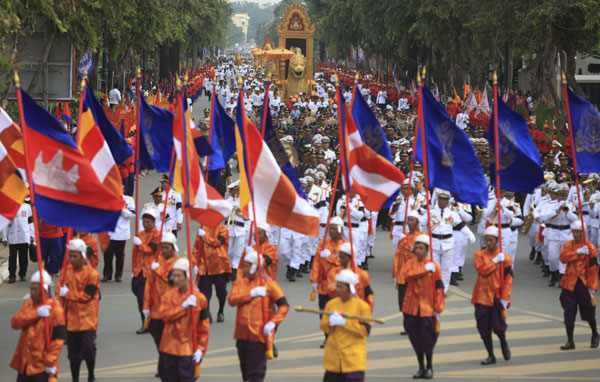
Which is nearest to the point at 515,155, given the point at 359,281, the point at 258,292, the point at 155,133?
the point at 359,281

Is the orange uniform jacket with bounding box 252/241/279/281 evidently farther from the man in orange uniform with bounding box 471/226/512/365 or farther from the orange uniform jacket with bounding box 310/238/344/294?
the man in orange uniform with bounding box 471/226/512/365

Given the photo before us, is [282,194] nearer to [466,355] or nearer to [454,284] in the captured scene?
[466,355]

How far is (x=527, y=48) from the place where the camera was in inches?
1400

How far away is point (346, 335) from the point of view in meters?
9.51

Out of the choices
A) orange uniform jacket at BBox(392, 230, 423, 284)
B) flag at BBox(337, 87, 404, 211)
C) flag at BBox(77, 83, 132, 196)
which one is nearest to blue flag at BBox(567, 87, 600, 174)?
orange uniform jacket at BBox(392, 230, 423, 284)

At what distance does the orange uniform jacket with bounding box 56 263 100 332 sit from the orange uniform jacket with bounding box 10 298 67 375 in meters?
1.32

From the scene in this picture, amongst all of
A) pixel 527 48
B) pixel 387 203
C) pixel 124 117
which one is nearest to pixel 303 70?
pixel 527 48

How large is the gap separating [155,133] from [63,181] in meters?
3.85

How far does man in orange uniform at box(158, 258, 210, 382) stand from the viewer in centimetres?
973

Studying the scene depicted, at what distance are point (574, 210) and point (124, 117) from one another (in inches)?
535

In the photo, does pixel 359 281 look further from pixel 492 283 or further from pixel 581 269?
pixel 581 269

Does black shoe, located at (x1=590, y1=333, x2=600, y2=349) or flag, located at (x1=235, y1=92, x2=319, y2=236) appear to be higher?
flag, located at (x1=235, y1=92, x2=319, y2=236)

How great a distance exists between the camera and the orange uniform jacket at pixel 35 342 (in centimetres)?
951

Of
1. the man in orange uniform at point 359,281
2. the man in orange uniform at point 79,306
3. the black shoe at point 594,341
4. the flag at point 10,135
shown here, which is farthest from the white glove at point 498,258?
the flag at point 10,135
